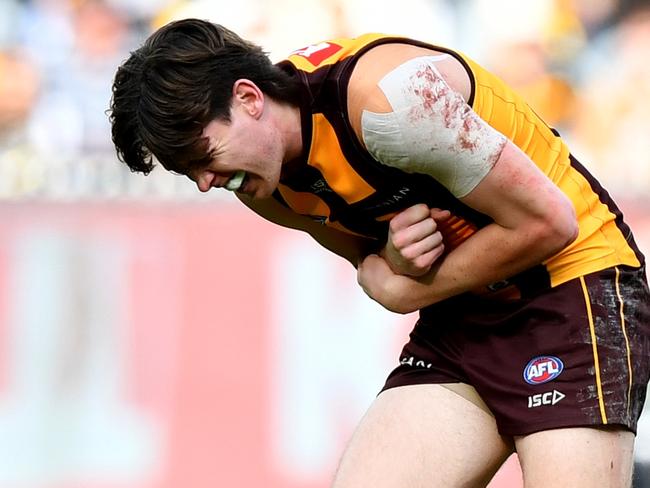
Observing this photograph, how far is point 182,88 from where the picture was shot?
93.4 inches

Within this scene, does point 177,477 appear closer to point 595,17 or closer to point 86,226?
point 86,226

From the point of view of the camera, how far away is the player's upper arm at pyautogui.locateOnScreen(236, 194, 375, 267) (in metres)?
2.89

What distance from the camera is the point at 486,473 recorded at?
2.74 metres

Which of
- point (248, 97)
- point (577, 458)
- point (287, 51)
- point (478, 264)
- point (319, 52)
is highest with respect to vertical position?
point (287, 51)

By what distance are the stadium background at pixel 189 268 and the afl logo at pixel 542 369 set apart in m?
2.90

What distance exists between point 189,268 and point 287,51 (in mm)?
1202

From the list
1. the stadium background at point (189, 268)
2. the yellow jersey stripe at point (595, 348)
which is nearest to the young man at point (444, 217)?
the yellow jersey stripe at point (595, 348)

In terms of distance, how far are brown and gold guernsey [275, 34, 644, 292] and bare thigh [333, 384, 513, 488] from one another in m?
0.33

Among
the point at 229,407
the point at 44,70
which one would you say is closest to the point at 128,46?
the point at 44,70

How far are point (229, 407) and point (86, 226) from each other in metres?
1.17

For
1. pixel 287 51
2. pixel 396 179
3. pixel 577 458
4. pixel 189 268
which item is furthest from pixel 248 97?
pixel 287 51

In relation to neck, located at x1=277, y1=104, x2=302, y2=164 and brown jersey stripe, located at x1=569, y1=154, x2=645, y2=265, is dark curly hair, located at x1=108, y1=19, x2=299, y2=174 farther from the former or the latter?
brown jersey stripe, located at x1=569, y1=154, x2=645, y2=265

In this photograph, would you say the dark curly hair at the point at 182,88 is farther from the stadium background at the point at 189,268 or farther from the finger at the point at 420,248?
the stadium background at the point at 189,268

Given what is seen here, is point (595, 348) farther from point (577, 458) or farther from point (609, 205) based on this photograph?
point (609, 205)
